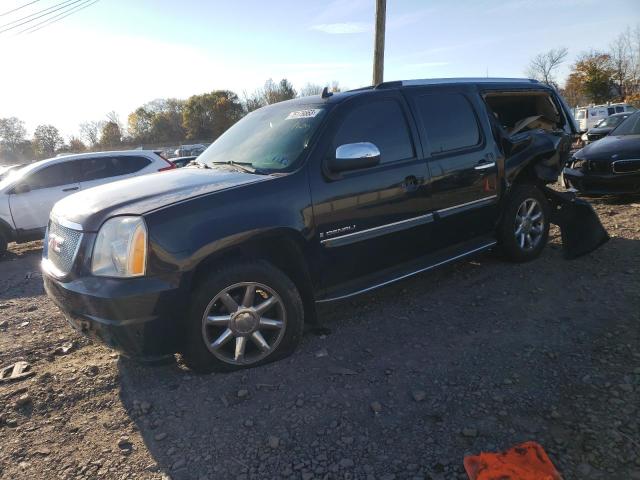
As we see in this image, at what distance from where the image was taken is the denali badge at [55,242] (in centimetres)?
297

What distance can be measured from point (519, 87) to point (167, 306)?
4.44 meters

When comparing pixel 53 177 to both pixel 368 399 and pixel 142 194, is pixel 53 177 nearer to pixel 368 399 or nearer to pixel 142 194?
pixel 142 194

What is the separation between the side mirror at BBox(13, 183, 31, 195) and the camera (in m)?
7.69

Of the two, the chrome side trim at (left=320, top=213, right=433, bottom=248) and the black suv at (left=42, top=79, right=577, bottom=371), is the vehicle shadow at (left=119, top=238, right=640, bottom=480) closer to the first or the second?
the black suv at (left=42, top=79, right=577, bottom=371)

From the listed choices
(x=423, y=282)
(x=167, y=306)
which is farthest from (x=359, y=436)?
(x=423, y=282)

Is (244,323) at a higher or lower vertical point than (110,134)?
lower

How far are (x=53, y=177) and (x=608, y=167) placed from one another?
9.46 metres

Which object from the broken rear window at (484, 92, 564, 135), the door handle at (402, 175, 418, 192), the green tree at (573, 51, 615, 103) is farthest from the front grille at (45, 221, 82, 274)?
the green tree at (573, 51, 615, 103)

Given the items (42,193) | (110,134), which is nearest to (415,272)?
(42,193)

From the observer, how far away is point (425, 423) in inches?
95.2

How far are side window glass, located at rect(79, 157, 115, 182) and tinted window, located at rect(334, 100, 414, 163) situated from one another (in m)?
6.61

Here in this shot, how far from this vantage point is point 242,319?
2.91 meters

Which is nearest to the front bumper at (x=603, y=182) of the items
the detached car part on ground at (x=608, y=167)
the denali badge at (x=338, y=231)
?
the detached car part on ground at (x=608, y=167)

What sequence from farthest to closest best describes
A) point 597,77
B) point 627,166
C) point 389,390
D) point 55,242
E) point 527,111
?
point 597,77 → point 627,166 → point 527,111 → point 55,242 → point 389,390
